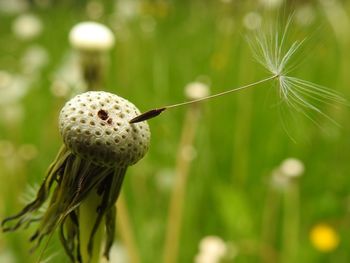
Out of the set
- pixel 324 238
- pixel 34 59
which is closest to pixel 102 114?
pixel 324 238

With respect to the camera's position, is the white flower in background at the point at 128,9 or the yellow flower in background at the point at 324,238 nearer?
the yellow flower in background at the point at 324,238

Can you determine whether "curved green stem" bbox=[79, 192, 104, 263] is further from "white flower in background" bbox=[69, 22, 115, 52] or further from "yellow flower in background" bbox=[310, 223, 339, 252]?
"yellow flower in background" bbox=[310, 223, 339, 252]

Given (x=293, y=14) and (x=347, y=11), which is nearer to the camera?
(x=293, y=14)

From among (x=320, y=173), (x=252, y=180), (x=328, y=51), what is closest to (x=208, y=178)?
(x=252, y=180)

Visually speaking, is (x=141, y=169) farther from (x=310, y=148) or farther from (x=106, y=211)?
(x=106, y=211)

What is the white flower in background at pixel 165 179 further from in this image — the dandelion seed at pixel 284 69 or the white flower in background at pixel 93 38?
the dandelion seed at pixel 284 69

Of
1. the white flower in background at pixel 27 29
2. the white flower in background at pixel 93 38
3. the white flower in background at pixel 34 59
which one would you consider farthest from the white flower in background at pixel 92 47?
the white flower in background at pixel 27 29

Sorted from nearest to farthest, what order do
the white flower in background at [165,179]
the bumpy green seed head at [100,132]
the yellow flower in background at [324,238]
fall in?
the bumpy green seed head at [100,132] → the yellow flower in background at [324,238] → the white flower in background at [165,179]

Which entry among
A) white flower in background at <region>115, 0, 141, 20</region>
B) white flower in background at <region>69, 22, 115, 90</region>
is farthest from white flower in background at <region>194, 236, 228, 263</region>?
white flower in background at <region>115, 0, 141, 20</region>
